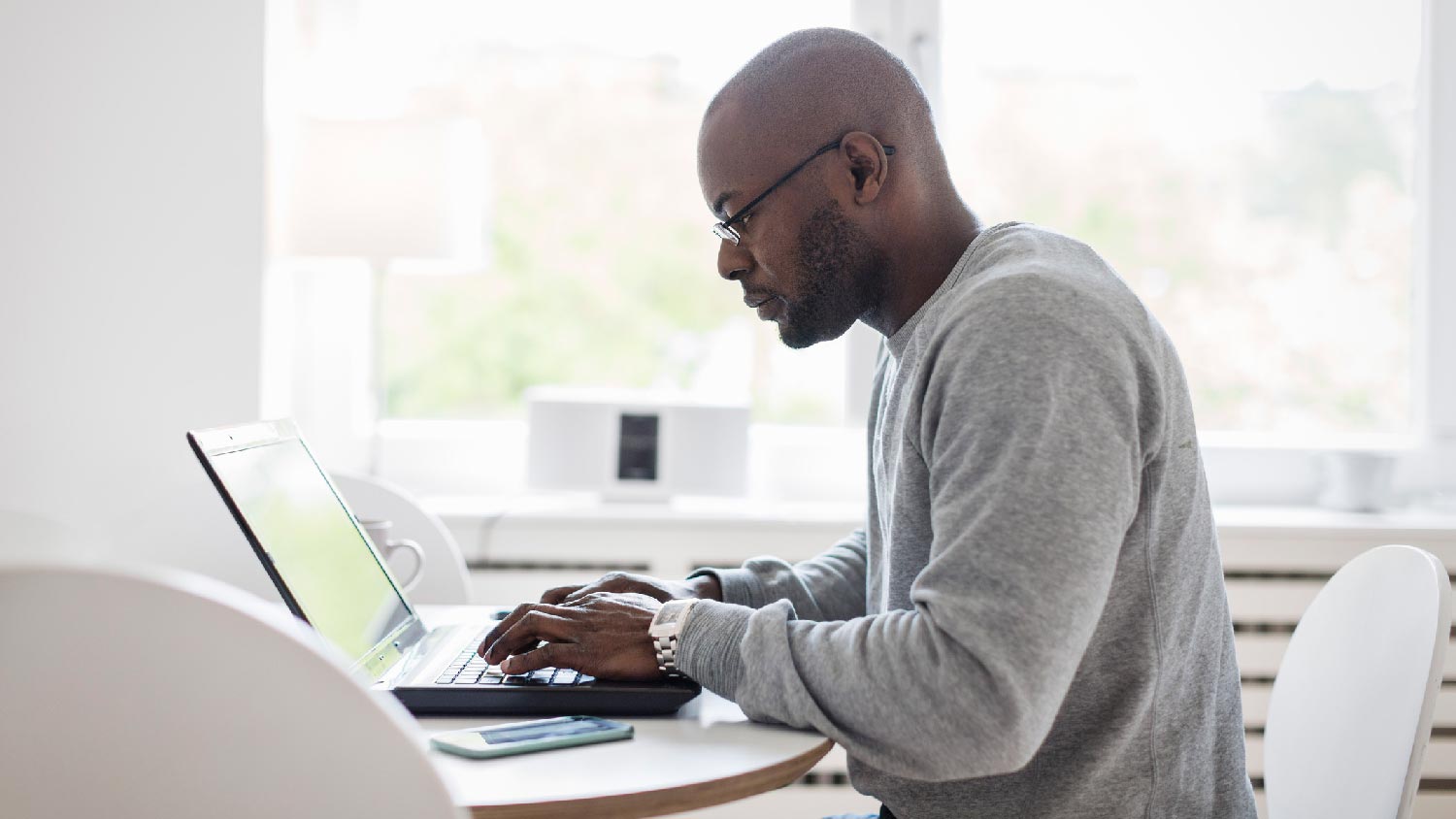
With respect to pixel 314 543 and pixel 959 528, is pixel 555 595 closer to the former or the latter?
pixel 314 543

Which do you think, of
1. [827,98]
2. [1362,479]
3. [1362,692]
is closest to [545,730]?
[827,98]

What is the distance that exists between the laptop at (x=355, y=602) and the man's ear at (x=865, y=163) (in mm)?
497

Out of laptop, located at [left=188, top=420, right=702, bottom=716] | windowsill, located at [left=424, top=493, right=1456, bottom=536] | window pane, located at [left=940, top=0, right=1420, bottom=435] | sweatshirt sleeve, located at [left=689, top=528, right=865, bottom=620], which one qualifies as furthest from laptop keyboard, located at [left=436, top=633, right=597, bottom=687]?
window pane, located at [left=940, top=0, right=1420, bottom=435]

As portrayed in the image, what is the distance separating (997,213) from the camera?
8.93ft

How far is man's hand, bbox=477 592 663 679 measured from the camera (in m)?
1.04

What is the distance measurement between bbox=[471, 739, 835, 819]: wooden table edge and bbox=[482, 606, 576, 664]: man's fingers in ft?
0.80

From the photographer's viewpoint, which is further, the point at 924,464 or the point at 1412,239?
the point at 1412,239

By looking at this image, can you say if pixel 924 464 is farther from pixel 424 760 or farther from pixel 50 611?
pixel 50 611

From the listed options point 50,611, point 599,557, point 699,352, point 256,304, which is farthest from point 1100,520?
point 699,352

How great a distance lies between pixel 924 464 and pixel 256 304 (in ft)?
5.02

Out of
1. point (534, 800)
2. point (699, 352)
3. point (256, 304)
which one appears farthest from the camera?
point (699, 352)

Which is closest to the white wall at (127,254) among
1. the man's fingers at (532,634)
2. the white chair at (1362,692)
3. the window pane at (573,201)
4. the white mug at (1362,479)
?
the window pane at (573,201)

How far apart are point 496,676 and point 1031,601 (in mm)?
492

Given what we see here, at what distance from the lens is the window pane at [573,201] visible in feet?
8.75
